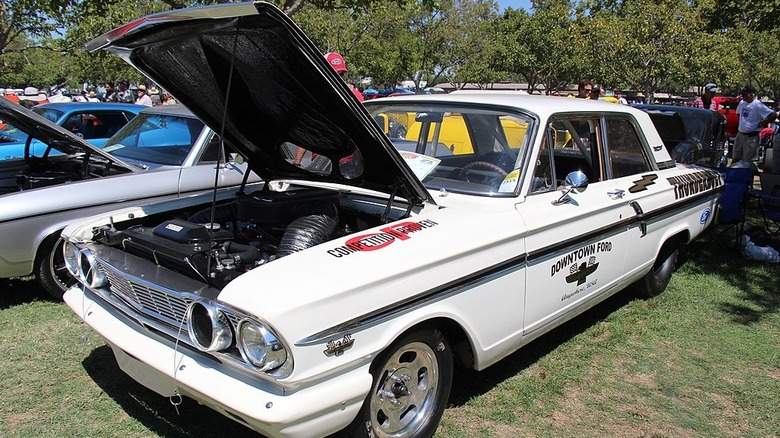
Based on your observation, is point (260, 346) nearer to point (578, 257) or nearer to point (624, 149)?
point (578, 257)

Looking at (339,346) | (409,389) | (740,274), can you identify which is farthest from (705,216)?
(339,346)

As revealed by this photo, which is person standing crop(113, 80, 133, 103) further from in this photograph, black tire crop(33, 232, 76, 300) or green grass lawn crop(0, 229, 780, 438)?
green grass lawn crop(0, 229, 780, 438)

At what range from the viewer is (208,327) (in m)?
2.45

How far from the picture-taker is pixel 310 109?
10.2 feet

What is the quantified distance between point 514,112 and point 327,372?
2.03 metres

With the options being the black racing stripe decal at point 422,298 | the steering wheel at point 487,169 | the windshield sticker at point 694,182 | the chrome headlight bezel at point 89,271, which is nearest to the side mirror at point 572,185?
the steering wheel at point 487,169

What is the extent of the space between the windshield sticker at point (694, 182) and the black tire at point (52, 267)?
470 centimetres

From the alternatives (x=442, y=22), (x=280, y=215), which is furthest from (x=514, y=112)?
(x=442, y=22)

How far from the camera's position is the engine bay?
2730mm

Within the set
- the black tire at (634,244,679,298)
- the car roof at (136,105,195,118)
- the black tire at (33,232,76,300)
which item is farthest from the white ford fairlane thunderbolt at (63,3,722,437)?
the car roof at (136,105,195,118)

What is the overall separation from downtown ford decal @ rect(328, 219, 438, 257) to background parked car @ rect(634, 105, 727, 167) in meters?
6.80

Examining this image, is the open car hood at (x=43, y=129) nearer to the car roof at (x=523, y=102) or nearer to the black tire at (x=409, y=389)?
the car roof at (x=523, y=102)

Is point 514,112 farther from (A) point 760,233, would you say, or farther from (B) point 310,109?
(A) point 760,233

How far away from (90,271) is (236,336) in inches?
49.0
